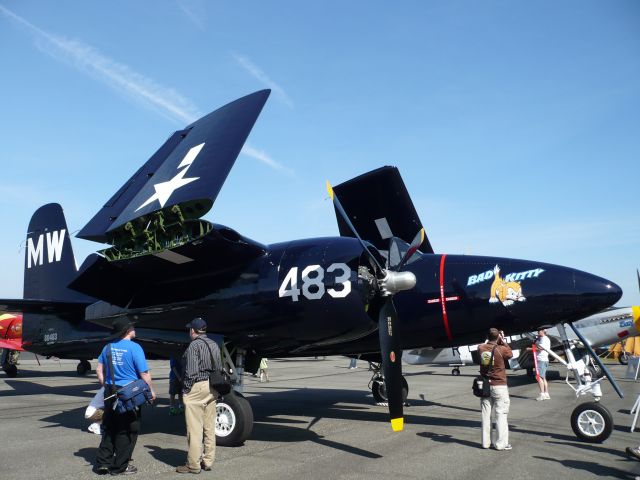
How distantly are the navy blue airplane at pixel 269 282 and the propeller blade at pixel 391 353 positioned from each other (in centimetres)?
2

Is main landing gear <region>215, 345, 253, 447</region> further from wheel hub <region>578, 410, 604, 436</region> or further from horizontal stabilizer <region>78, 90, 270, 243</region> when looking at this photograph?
wheel hub <region>578, 410, 604, 436</region>

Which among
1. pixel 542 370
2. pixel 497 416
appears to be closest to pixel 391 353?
pixel 497 416

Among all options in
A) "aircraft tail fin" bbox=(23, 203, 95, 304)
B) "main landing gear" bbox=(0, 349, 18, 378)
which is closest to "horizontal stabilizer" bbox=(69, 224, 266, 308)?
"aircraft tail fin" bbox=(23, 203, 95, 304)

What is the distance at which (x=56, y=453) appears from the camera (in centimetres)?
777

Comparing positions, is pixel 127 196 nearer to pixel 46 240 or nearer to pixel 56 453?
pixel 56 453

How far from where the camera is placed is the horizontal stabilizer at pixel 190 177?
7.86 metres

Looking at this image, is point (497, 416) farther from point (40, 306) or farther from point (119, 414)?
point (40, 306)

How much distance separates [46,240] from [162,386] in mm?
7294

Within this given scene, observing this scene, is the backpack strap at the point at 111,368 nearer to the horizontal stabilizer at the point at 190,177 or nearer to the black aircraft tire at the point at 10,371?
the horizontal stabilizer at the point at 190,177

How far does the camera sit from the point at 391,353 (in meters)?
8.89

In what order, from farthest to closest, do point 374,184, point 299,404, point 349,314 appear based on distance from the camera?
point 374,184 < point 299,404 < point 349,314

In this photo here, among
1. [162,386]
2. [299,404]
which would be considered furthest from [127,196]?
[162,386]

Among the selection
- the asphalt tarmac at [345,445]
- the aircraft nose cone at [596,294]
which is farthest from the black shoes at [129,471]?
the aircraft nose cone at [596,294]

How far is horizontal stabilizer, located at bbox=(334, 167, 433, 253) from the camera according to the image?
48.9 feet
